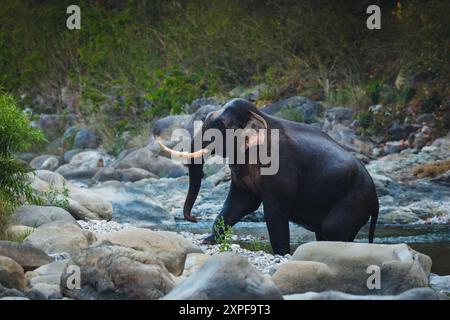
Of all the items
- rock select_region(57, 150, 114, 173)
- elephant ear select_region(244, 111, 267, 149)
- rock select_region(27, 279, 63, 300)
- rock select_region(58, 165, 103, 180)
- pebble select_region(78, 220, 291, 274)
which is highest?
elephant ear select_region(244, 111, 267, 149)

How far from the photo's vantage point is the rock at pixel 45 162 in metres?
26.2

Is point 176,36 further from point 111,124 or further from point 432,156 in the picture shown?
point 432,156

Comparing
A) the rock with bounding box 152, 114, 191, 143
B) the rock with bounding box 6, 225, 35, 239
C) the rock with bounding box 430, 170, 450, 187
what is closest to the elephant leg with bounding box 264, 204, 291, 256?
the rock with bounding box 6, 225, 35, 239

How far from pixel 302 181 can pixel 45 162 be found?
53.8 feet

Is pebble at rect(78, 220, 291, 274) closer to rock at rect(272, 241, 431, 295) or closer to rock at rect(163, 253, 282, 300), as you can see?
rock at rect(272, 241, 431, 295)

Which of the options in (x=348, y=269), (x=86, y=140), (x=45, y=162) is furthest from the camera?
(x=86, y=140)

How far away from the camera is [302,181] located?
1105 centimetres

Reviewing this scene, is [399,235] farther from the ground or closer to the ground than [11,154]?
closer to the ground

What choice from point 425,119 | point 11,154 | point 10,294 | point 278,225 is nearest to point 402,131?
point 425,119

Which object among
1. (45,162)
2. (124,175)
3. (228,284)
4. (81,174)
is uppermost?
(228,284)

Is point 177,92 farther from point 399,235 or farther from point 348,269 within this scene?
point 348,269

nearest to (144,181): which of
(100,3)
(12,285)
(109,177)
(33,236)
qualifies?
(109,177)

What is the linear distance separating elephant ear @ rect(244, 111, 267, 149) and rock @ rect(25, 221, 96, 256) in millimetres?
1984

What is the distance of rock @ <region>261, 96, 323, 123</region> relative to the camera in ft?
78.5
